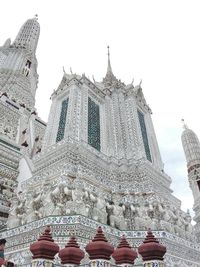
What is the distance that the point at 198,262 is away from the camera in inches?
451

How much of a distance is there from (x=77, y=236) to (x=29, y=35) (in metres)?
29.8

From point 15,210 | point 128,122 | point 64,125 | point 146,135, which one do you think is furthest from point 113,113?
point 15,210

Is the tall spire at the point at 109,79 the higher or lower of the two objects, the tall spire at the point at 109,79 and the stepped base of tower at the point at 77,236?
the higher

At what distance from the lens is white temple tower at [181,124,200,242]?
20312mm

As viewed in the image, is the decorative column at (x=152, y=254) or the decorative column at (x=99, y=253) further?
the decorative column at (x=99, y=253)

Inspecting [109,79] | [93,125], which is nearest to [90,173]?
[93,125]

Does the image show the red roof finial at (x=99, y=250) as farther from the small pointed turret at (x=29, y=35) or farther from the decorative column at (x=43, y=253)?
the small pointed turret at (x=29, y=35)

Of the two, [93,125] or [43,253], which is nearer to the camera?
[43,253]

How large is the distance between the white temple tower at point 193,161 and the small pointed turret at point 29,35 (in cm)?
1957

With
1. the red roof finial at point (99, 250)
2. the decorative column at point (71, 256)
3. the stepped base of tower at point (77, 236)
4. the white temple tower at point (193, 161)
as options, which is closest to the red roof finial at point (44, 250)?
the decorative column at point (71, 256)

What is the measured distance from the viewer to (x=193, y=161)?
2295cm

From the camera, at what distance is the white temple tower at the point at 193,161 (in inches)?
800

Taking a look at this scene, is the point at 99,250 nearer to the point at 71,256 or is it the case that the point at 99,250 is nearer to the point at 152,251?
the point at 71,256

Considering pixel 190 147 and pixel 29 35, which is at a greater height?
pixel 29 35
